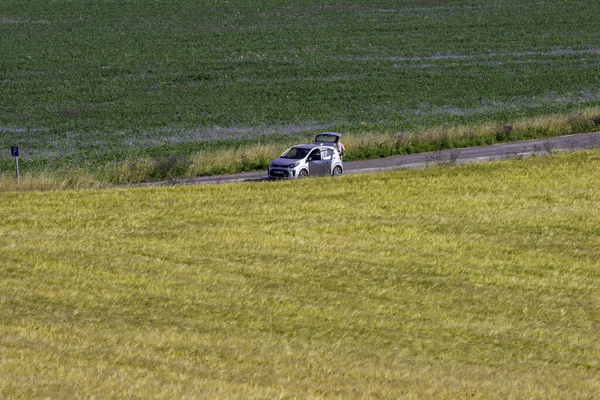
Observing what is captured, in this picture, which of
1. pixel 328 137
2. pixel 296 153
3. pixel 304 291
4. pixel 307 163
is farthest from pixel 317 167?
pixel 304 291

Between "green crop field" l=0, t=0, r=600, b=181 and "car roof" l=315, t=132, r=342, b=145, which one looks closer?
"car roof" l=315, t=132, r=342, b=145

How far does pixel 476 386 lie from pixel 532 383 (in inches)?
34.8

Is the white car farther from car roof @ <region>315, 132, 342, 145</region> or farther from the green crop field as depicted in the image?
the green crop field

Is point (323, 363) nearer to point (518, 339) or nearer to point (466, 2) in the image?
point (518, 339)

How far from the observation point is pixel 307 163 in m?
38.4

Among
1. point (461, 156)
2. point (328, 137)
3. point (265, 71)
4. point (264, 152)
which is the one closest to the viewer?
point (264, 152)

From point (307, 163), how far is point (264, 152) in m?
3.82

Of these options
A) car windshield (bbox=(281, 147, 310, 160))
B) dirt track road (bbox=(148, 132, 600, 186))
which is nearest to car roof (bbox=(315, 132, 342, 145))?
dirt track road (bbox=(148, 132, 600, 186))

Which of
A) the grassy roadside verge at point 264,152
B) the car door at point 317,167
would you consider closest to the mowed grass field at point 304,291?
the grassy roadside verge at point 264,152

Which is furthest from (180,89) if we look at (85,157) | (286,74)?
(85,157)

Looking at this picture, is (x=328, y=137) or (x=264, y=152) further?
(x=328, y=137)

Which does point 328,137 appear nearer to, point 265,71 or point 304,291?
point 304,291

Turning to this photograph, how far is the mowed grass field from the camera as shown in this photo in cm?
1598

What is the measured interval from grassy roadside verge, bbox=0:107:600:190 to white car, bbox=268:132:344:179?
9.04 feet
